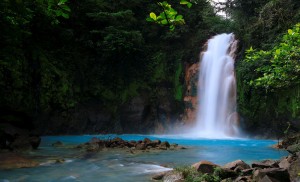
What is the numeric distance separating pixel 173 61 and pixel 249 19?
19.7 feet

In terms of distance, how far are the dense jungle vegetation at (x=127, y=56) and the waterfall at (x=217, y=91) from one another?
0.90m

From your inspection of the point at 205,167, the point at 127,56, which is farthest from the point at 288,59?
the point at 127,56

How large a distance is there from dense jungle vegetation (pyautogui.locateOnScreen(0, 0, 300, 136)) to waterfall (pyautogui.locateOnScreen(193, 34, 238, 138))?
0.90 m

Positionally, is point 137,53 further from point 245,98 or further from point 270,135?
point 270,135

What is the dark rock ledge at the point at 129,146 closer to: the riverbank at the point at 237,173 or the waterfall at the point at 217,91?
the riverbank at the point at 237,173

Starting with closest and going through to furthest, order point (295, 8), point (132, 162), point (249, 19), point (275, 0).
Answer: point (132, 162)
point (275, 0)
point (295, 8)
point (249, 19)

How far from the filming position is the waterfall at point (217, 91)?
782 inches

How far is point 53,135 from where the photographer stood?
1947 cm

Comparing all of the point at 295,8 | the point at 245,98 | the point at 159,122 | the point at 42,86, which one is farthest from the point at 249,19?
the point at 42,86

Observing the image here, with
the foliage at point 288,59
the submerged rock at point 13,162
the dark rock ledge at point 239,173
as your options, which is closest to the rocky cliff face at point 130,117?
the submerged rock at point 13,162

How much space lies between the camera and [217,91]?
20984mm

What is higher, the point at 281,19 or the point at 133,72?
the point at 281,19

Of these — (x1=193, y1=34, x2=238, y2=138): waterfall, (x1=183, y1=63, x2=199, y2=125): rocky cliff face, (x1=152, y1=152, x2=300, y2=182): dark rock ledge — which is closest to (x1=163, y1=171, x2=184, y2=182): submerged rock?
(x1=152, y1=152, x2=300, y2=182): dark rock ledge

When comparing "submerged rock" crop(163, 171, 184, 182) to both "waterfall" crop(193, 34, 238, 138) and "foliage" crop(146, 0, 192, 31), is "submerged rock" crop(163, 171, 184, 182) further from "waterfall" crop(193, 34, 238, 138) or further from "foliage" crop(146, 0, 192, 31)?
"waterfall" crop(193, 34, 238, 138)
